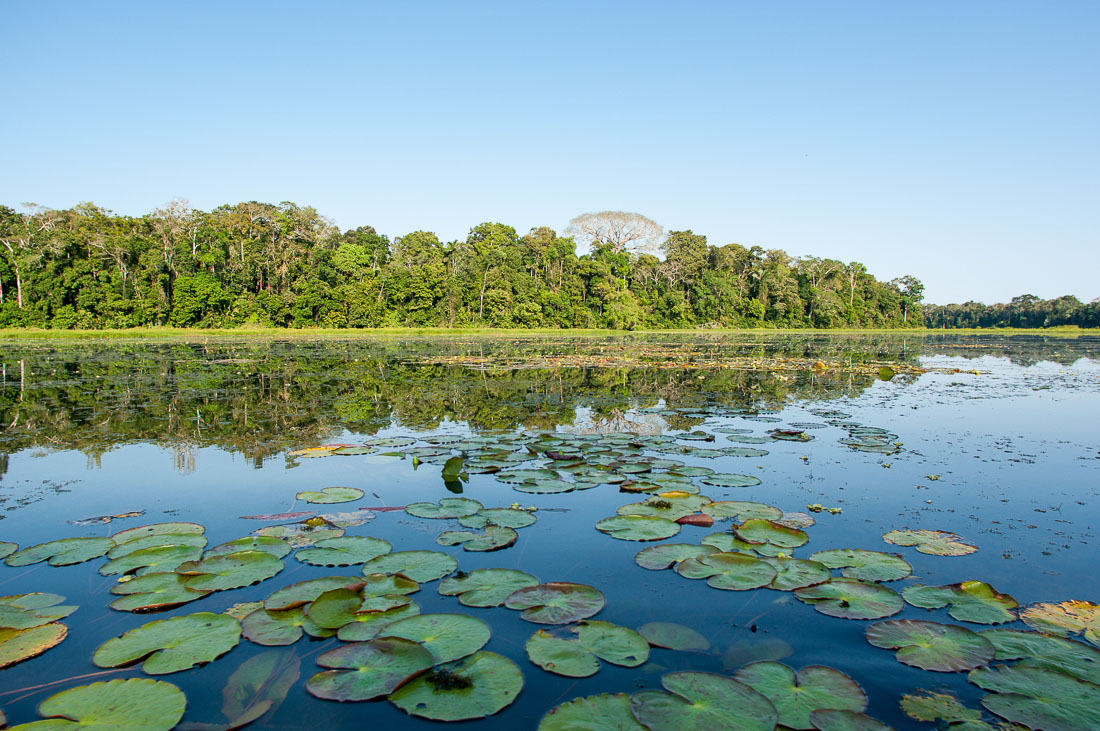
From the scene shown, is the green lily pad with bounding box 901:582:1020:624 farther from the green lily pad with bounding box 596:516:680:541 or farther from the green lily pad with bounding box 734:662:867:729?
the green lily pad with bounding box 596:516:680:541

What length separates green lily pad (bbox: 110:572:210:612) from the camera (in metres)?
2.80

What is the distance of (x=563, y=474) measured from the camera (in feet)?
16.9

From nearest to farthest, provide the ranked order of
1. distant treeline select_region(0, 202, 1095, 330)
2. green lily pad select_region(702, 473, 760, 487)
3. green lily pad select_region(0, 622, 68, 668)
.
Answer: green lily pad select_region(0, 622, 68, 668)
green lily pad select_region(702, 473, 760, 487)
distant treeline select_region(0, 202, 1095, 330)

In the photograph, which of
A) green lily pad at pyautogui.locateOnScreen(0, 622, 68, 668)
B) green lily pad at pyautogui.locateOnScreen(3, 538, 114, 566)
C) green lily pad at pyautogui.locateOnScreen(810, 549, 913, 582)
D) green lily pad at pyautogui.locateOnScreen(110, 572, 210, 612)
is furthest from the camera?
green lily pad at pyautogui.locateOnScreen(3, 538, 114, 566)

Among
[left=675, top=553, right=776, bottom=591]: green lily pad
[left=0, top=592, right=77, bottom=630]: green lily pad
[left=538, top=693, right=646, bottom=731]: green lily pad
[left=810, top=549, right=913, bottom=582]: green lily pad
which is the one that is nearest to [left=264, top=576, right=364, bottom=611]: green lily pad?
[left=0, top=592, right=77, bottom=630]: green lily pad

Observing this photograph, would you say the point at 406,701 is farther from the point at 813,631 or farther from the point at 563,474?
the point at 563,474

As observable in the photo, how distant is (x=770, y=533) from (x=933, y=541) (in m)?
0.98

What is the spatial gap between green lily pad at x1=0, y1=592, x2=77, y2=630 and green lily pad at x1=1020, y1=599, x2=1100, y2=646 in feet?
14.5

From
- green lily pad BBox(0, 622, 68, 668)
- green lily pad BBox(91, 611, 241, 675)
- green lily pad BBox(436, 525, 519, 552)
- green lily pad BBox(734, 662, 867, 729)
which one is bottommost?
green lily pad BBox(0, 622, 68, 668)

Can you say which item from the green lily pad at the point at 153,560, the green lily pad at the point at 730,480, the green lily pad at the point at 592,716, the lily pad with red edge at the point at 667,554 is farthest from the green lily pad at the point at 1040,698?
the green lily pad at the point at 153,560

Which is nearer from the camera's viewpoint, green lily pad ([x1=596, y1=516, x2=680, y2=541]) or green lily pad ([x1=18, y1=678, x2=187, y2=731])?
green lily pad ([x1=18, y1=678, x2=187, y2=731])

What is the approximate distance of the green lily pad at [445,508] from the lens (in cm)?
412

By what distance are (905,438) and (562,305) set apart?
47.4 meters

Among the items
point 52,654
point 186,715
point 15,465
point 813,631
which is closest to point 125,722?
point 186,715
